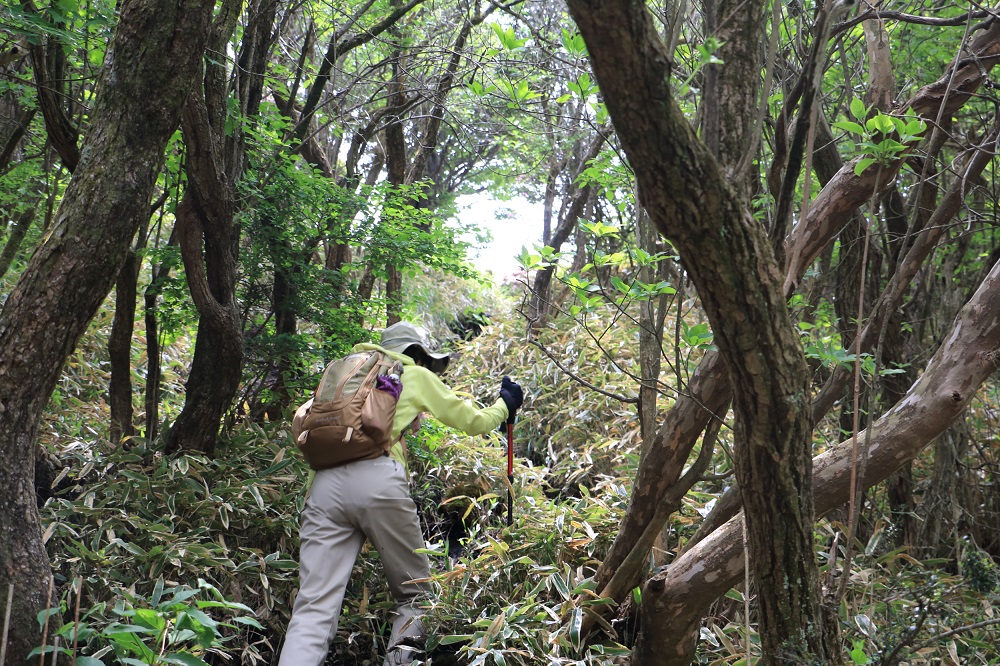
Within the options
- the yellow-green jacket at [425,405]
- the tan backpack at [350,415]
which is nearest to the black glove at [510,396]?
the yellow-green jacket at [425,405]

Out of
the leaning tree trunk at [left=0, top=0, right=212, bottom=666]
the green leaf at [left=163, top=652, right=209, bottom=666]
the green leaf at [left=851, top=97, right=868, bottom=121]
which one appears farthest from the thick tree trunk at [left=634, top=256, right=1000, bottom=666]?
the leaning tree trunk at [left=0, top=0, right=212, bottom=666]

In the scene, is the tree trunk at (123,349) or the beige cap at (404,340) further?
the tree trunk at (123,349)

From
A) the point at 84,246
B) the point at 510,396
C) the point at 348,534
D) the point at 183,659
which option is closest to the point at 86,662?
the point at 183,659

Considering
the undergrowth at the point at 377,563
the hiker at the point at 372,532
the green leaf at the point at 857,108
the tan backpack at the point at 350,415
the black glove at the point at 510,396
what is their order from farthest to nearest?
the black glove at the point at 510,396
the tan backpack at the point at 350,415
the hiker at the point at 372,532
the undergrowth at the point at 377,563
the green leaf at the point at 857,108

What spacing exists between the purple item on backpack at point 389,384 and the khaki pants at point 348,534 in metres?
0.37

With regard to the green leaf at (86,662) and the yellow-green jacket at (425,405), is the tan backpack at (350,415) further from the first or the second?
the green leaf at (86,662)

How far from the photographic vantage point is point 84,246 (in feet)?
9.86

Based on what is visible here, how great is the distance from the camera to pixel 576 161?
10930mm

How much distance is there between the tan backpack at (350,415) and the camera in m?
3.99

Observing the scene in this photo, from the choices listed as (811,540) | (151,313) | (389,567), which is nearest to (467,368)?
(151,313)

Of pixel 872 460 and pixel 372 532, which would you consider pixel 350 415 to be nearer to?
pixel 372 532

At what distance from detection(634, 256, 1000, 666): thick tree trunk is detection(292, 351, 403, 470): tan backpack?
1.64 m

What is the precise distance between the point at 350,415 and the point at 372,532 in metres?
0.67

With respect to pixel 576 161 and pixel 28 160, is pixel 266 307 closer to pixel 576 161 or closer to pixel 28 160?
pixel 28 160
